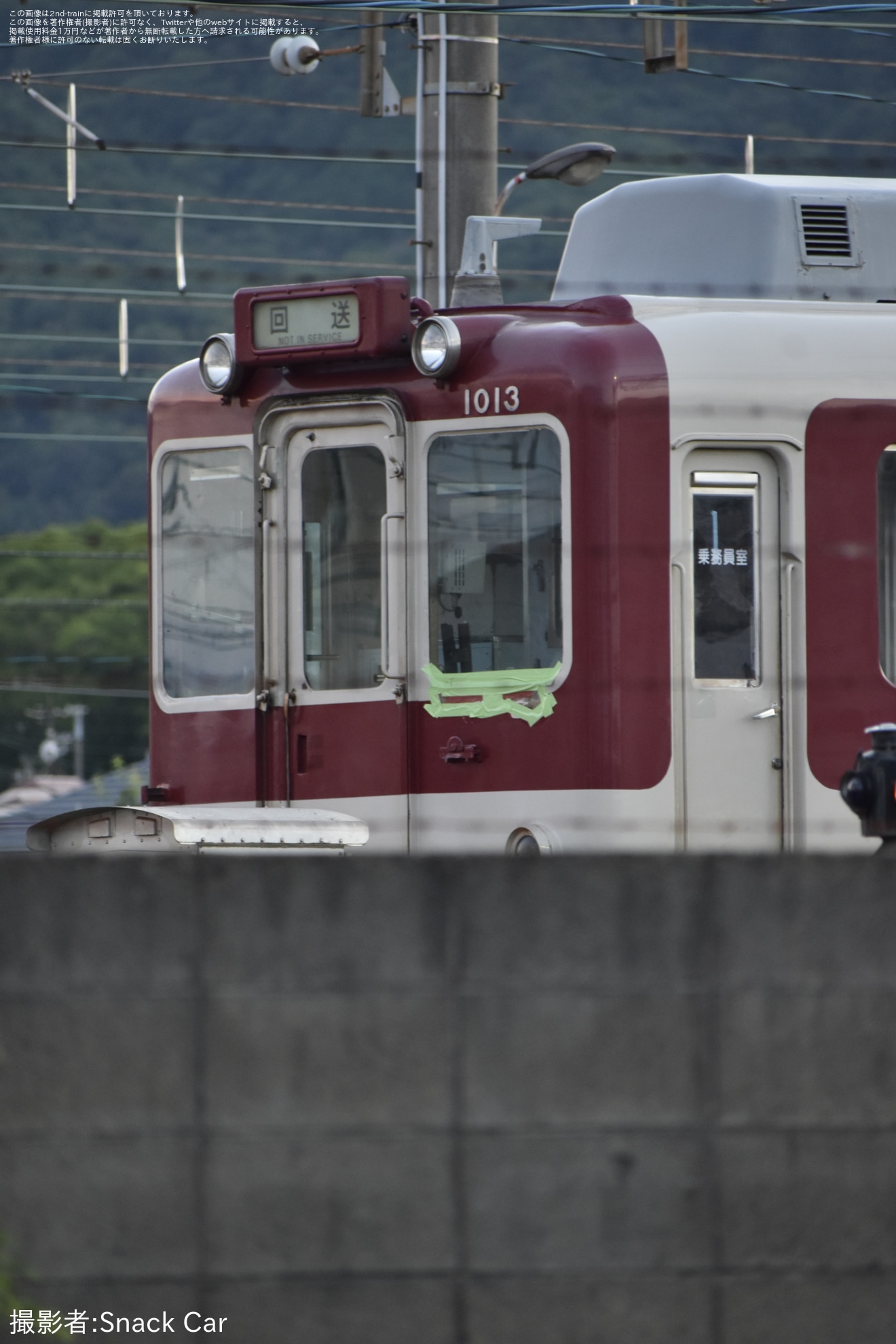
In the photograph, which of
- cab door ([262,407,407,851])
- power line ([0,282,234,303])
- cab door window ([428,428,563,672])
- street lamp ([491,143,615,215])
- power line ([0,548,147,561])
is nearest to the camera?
cab door window ([428,428,563,672])

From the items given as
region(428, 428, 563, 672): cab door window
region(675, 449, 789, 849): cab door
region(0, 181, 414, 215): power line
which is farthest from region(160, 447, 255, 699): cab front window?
region(0, 181, 414, 215): power line

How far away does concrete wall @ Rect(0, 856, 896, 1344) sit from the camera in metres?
4.50

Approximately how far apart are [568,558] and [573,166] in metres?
6.11

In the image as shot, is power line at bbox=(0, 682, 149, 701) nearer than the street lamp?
Yes

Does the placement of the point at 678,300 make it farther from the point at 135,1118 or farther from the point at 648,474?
the point at 135,1118

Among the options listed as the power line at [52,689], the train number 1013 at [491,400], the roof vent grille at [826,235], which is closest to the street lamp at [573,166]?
the power line at [52,689]

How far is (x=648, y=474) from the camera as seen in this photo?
24.5ft

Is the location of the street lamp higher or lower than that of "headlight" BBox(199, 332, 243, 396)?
higher

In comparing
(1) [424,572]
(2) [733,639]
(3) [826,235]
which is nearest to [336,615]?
(1) [424,572]

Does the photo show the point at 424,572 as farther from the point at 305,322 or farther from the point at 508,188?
the point at 508,188

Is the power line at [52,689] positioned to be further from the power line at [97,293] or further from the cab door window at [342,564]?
the power line at [97,293]

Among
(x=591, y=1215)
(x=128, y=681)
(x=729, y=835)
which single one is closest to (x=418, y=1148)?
(x=591, y=1215)

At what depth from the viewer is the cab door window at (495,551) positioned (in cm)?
754

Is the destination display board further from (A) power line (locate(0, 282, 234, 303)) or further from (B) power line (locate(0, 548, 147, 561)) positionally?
(B) power line (locate(0, 548, 147, 561))
